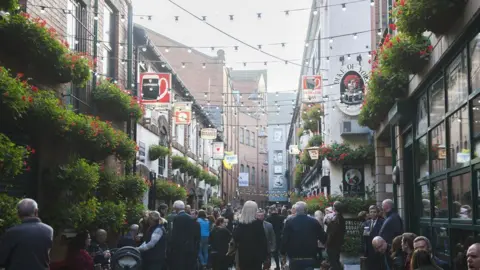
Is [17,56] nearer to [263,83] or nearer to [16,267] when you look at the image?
[16,267]

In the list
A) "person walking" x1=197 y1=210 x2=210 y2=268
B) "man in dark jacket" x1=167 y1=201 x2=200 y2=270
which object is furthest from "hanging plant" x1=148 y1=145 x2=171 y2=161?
"man in dark jacket" x1=167 y1=201 x2=200 y2=270

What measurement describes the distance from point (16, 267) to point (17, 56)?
14.3ft

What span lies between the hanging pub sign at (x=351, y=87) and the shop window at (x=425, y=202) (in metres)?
10.4

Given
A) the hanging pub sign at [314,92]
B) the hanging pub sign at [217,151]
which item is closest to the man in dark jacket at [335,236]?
the hanging pub sign at [314,92]

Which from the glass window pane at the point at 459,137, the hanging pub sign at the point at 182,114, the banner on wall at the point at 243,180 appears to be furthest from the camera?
the banner on wall at the point at 243,180

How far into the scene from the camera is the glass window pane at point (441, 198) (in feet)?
34.2

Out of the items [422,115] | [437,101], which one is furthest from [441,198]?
[422,115]

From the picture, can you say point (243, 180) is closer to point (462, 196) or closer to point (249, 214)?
point (249, 214)

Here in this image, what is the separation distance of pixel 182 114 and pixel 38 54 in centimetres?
1622

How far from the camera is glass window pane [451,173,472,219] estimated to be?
8.76 m

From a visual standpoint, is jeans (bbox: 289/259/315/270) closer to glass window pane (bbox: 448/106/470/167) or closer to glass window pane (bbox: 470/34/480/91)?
glass window pane (bbox: 448/106/470/167)

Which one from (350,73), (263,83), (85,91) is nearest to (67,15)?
(85,91)

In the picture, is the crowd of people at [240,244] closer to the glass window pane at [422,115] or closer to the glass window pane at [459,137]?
the glass window pane at [459,137]

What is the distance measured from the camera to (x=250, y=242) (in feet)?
36.0
